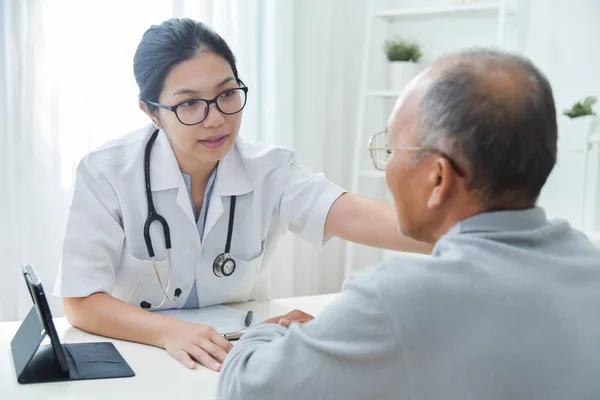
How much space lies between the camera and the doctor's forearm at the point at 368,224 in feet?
5.49

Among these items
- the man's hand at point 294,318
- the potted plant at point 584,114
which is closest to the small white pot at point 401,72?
the potted plant at point 584,114

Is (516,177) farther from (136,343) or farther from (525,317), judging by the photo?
(136,343)

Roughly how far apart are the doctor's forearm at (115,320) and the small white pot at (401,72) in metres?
2.00

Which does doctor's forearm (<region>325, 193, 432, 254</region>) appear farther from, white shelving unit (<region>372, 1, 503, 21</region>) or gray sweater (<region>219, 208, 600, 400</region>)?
white shelving unit (<region>372, 1, 503, 21</region>)

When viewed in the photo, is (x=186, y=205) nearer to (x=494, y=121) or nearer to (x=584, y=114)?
(x=494, y=121)

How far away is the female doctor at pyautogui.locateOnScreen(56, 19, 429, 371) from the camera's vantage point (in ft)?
5.31

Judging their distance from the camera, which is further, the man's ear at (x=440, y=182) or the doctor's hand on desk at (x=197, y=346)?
the doctor's hand on desk at (x=197, y=346)

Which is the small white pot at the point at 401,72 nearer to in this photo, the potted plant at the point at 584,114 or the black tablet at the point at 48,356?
the potted plant at the point at 584,114

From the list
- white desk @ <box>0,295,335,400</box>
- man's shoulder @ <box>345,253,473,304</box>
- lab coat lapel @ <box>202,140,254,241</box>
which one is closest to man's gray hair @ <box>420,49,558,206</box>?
man's shoulder @ <box>345,253,473,304</box>

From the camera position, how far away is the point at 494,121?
0.82m

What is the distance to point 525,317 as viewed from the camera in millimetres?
797

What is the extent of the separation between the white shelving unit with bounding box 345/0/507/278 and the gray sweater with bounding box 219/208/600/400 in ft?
7.59

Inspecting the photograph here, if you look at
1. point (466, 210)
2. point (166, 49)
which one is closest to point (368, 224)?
point (166, 49)

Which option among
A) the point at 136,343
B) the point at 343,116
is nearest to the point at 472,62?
the point at 136,343
